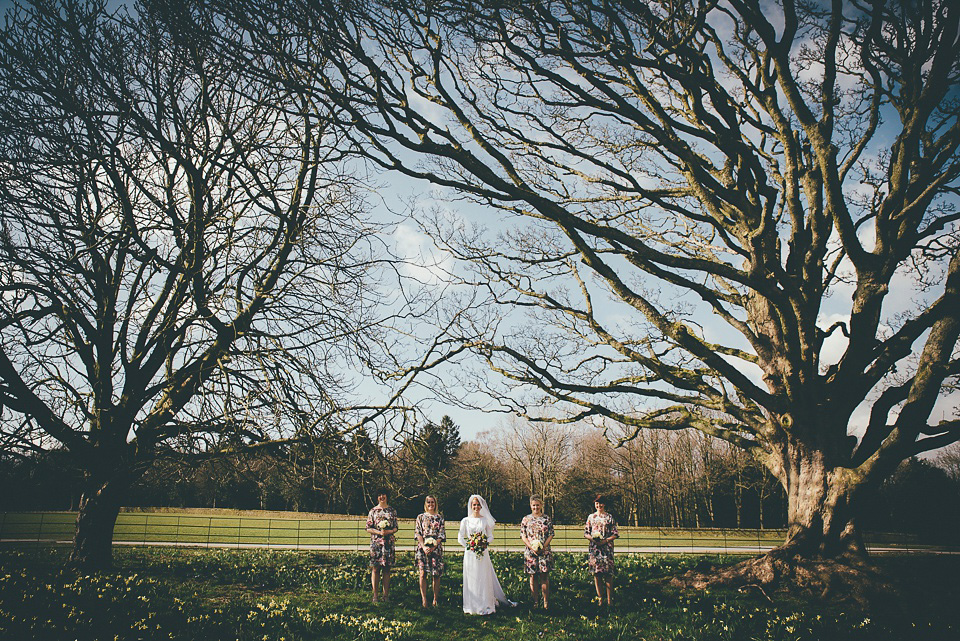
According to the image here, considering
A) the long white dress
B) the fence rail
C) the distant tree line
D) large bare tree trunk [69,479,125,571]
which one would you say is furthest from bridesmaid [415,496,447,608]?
the distant tree line

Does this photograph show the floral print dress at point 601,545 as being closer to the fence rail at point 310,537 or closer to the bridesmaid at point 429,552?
the bridesmaid at point 429,552

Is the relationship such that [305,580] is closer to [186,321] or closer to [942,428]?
[186,321]

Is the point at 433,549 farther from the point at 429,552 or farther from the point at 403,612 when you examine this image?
the point at 403,612

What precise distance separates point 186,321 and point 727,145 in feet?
30.0

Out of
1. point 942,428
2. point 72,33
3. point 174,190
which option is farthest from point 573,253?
point 72,33

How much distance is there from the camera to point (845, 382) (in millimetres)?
9180

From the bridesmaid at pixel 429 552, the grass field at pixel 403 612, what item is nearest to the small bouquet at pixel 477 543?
the bridesmaid at pixel 429 552

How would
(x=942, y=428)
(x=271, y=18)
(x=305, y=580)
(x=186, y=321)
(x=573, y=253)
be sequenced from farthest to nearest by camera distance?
1. (x=573, y=253)
2. (x=305, y=580)
3. (x=942, y=428)
4. (x=186, y=321)
5. (x=271, y=18)

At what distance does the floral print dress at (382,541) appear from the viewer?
325 inches

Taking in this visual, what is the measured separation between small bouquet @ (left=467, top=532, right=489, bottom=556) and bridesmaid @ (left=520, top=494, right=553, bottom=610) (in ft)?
2.08

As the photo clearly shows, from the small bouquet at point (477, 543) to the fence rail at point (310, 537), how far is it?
13052mm

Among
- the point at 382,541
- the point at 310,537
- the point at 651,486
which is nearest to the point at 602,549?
the point at 382,541

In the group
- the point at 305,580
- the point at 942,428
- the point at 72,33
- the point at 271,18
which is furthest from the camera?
the point at 305,580

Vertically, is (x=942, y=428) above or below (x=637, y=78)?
below
